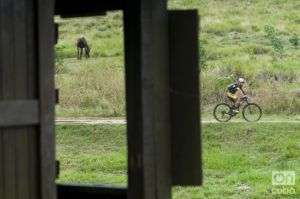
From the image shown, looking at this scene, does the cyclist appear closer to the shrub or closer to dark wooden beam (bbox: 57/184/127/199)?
the shrub

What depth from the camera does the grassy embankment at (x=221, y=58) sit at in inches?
819

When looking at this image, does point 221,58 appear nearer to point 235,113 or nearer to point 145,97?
point 235,113

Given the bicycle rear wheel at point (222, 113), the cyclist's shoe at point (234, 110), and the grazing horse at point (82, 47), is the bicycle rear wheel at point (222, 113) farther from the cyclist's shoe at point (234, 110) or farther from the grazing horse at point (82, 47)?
the grazing horse at point (82, 47)

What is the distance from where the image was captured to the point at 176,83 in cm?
441

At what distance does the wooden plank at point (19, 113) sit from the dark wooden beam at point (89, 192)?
5.33 ft

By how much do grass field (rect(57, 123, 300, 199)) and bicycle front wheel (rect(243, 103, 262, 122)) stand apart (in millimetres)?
734

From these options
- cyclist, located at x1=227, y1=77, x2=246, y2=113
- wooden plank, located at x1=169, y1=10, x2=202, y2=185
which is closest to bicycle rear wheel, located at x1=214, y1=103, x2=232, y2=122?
cyclist, located at x1=227, y1=77, x2=246, y2=113

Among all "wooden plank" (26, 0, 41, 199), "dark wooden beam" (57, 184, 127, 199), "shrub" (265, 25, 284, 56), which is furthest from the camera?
"shrub" (265, 25, 284, 56)

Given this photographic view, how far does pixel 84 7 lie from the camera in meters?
4.87

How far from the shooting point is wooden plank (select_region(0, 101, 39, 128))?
11.7ft

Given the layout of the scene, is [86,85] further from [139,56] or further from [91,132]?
[139,56]

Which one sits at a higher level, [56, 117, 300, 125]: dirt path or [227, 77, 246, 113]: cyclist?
[227, 77, 246, 113]: cyclist
